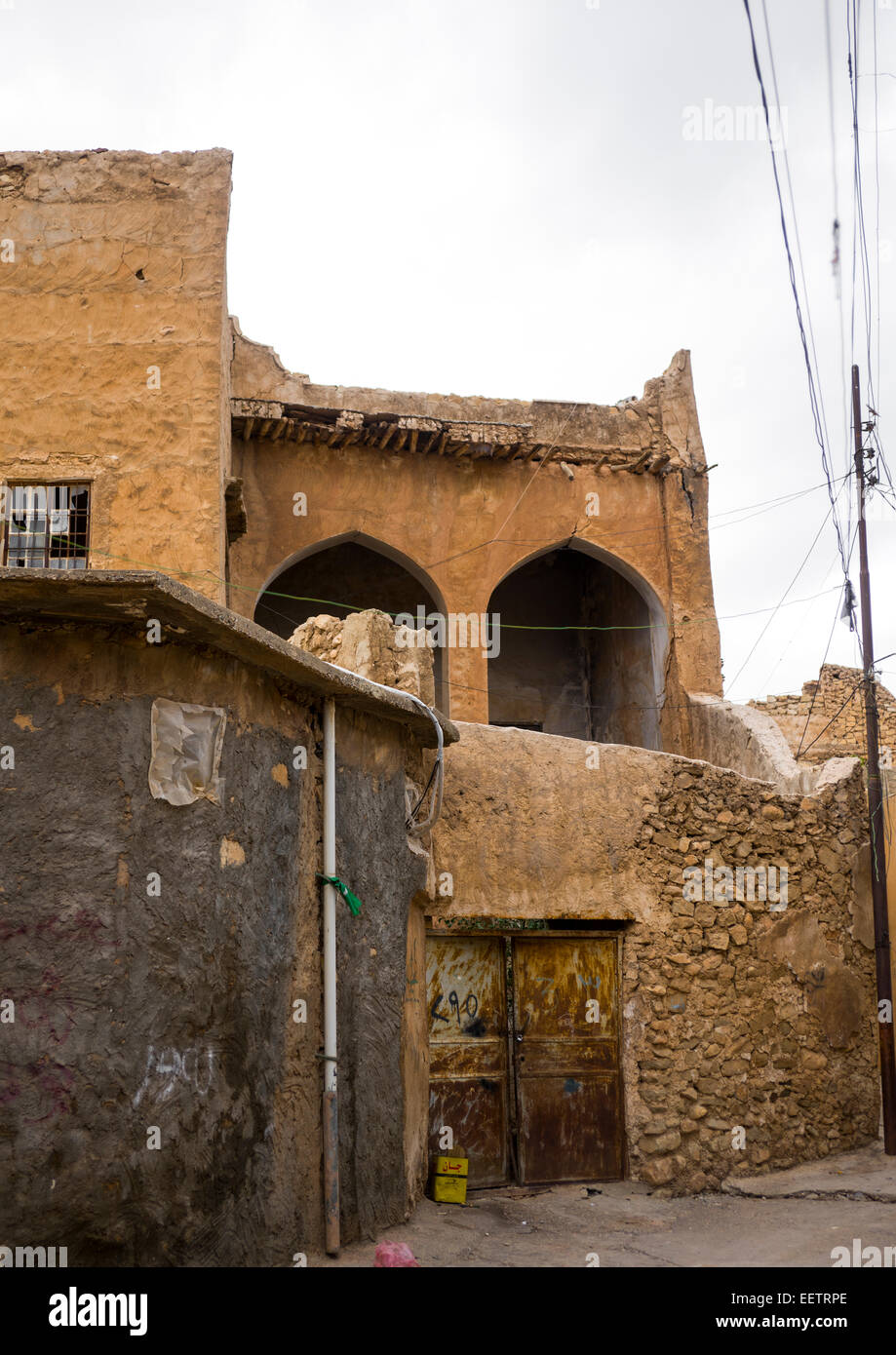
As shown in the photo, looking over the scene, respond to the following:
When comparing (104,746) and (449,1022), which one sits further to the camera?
(449,1022)

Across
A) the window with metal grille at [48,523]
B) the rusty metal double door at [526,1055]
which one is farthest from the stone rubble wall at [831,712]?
the window with metal grille at [48,523]

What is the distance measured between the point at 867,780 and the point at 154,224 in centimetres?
801

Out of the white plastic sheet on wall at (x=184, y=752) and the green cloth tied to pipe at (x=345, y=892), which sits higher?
the white plastic sheet on wall at (x=184, y=752)

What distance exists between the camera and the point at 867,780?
1046 cm

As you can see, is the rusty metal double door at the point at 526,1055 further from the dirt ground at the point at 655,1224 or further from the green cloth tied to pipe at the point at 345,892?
the green cloth tied to pipe at the point at 345,892

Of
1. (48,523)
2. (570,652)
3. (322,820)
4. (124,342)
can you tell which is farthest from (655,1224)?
(570,652)

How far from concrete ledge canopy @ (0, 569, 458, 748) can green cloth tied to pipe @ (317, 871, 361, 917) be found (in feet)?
3.40

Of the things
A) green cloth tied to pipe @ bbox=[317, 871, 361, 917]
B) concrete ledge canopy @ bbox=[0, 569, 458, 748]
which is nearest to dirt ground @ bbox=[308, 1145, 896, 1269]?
green cloth tied to pipe @ bbox=[317, 871, 361, 917]

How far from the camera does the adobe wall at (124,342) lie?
11.1m

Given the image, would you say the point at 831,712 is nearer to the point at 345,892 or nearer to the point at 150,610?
the point at 345,892

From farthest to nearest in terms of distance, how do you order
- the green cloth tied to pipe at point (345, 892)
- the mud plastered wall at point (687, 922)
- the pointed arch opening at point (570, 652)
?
the pointed arch opening at point (570, 652), the mud plastered wall at point (687, 922), the green cloth tied to pipe at point (345, 892)

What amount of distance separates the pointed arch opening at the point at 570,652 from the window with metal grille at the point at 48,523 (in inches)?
284
